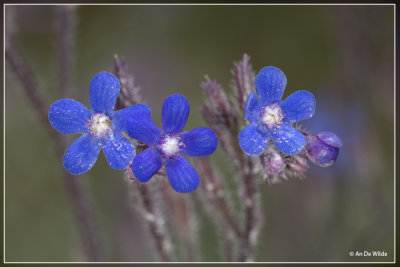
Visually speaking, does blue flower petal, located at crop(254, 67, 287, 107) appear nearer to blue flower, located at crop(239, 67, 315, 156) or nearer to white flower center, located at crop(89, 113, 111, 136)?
blue flower, located at crop(239, 67, 315, 156)

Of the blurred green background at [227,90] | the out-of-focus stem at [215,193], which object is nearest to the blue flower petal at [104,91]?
the out-of-focus stem at [215,193]

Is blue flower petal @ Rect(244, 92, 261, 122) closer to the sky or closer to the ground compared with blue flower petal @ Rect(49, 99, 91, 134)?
closer to the ground

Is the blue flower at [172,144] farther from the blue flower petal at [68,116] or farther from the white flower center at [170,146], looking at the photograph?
the blue flower petal at [68,116]

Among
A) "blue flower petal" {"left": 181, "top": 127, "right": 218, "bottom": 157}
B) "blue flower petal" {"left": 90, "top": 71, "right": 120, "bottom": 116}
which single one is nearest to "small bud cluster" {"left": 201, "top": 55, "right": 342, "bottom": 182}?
"blue flower petal" {"left": 181, "top": 127, "right": 218, "bottom": 157}

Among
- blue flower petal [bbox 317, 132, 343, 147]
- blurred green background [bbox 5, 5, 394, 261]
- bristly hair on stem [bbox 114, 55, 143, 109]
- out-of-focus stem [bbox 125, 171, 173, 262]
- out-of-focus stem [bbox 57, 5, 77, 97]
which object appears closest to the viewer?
blue flower petal [bbox 317, 132, 343, 147]

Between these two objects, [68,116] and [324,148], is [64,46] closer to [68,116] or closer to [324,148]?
[68,116]

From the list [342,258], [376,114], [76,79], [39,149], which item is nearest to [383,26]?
[376,114]
